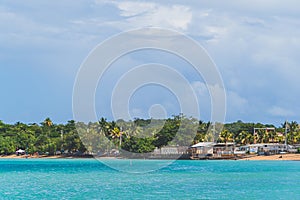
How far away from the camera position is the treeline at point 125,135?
320ft

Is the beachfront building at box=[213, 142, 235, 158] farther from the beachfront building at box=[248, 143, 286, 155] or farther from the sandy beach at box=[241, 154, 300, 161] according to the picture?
the sandy beach at box=[241, 154, 300, 161]

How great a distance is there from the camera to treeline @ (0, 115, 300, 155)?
97.6m

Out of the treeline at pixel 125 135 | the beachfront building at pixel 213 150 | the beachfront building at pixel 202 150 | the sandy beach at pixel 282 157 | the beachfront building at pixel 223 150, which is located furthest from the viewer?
the beachfront building at pixel 223 150

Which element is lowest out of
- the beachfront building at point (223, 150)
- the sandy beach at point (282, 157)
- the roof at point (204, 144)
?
the sandy beach at point (282, 157)

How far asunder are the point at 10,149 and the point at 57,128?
1082cm

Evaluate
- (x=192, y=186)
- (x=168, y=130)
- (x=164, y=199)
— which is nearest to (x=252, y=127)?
(x=168, y=130)

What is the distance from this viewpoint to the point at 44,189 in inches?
1658

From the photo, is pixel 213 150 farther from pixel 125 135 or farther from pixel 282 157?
pixel 125 135

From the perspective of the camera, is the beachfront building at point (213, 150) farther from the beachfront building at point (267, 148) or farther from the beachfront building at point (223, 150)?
the beachfront building at point (267, 148)

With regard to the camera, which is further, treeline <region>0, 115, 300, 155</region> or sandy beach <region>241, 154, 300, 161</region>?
treeline <region>0, 115, 300, 155</region>

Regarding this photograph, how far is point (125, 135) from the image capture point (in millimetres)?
98375

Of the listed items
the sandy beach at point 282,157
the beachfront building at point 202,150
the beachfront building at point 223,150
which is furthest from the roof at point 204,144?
the sandy beach at point 282,157

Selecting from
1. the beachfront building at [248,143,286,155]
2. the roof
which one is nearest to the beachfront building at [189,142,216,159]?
the roof

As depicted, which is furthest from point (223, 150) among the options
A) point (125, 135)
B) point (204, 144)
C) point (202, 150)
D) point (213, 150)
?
point (125, 135)
